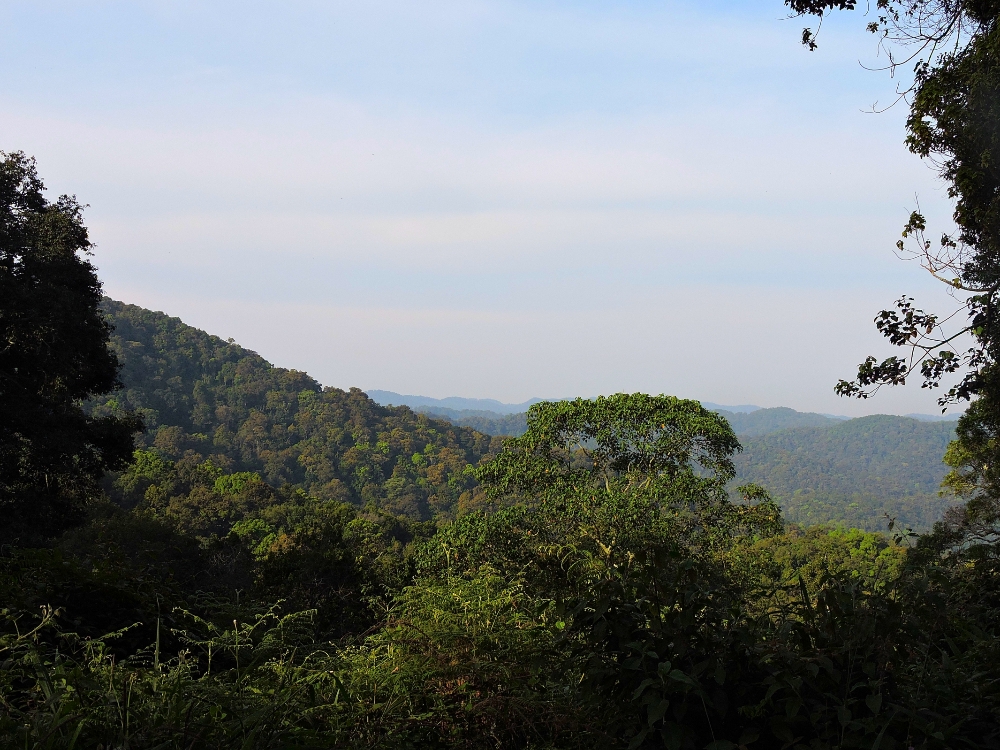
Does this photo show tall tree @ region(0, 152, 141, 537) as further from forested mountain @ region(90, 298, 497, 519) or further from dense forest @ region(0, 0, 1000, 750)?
forested mountain @ region(90, 298, 497, 519)

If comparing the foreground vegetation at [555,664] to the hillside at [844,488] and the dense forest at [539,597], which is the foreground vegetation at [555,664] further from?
the hillside at [844,488]

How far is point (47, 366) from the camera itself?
10.4 m

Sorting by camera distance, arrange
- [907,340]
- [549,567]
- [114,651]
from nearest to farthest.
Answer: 1. [114,651]
2. [549,567]
3. [907,340]

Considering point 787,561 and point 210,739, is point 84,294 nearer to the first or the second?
point 210,739

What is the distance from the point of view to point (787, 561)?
2395 centimetres

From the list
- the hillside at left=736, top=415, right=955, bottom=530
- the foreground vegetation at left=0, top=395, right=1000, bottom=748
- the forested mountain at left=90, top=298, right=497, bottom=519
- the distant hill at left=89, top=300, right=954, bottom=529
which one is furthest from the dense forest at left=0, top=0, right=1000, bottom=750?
the hillside at left=736, top=415, right=955, bottom=530

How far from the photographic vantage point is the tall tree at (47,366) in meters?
10.1

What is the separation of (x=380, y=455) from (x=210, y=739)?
6957 cm

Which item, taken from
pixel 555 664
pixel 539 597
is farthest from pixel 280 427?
pixel 555 664

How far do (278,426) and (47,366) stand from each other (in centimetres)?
6517

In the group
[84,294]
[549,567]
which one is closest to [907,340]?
[549,567]

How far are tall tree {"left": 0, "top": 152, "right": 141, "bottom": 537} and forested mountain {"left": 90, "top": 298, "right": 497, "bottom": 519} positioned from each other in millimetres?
42649

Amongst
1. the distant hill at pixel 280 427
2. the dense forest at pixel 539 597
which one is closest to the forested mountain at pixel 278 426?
the distant hill at pixel 280 427

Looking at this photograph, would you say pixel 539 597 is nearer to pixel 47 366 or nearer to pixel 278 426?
pixel 47 366
